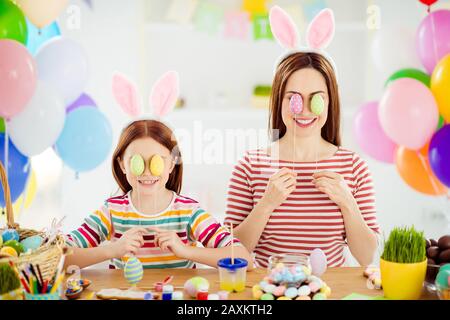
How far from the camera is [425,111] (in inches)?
76.5

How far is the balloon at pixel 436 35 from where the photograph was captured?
6.38ft

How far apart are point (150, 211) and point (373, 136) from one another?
1021mm

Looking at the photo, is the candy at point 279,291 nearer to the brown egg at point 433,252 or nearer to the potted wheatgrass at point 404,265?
the potted wheatgrass at point 404,265

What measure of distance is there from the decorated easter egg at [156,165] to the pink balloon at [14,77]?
0.62 meters

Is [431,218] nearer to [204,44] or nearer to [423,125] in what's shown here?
[423,125]

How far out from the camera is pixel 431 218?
307cm

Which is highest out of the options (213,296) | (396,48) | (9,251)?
(396,48)

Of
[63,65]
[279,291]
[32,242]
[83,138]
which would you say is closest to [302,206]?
[279,291]

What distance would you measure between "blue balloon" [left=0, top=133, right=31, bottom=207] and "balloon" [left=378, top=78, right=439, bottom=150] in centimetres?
134

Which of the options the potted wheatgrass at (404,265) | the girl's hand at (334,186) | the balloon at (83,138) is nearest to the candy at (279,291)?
the potted wheatgrass at (404,265)

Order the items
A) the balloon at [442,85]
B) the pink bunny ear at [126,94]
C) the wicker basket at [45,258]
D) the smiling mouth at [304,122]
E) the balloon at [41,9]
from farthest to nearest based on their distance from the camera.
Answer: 1. the balloon at [41,9]
2. the balloon at [442,85]
3. the smiling mouth at [304,122]
4. the pink bunny ear at [126,94]
5. the wicker basket at [45,258]

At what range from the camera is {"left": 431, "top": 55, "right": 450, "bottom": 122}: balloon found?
6.15 feet

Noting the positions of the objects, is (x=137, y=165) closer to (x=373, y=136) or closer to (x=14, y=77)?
(x=14, y=77)
